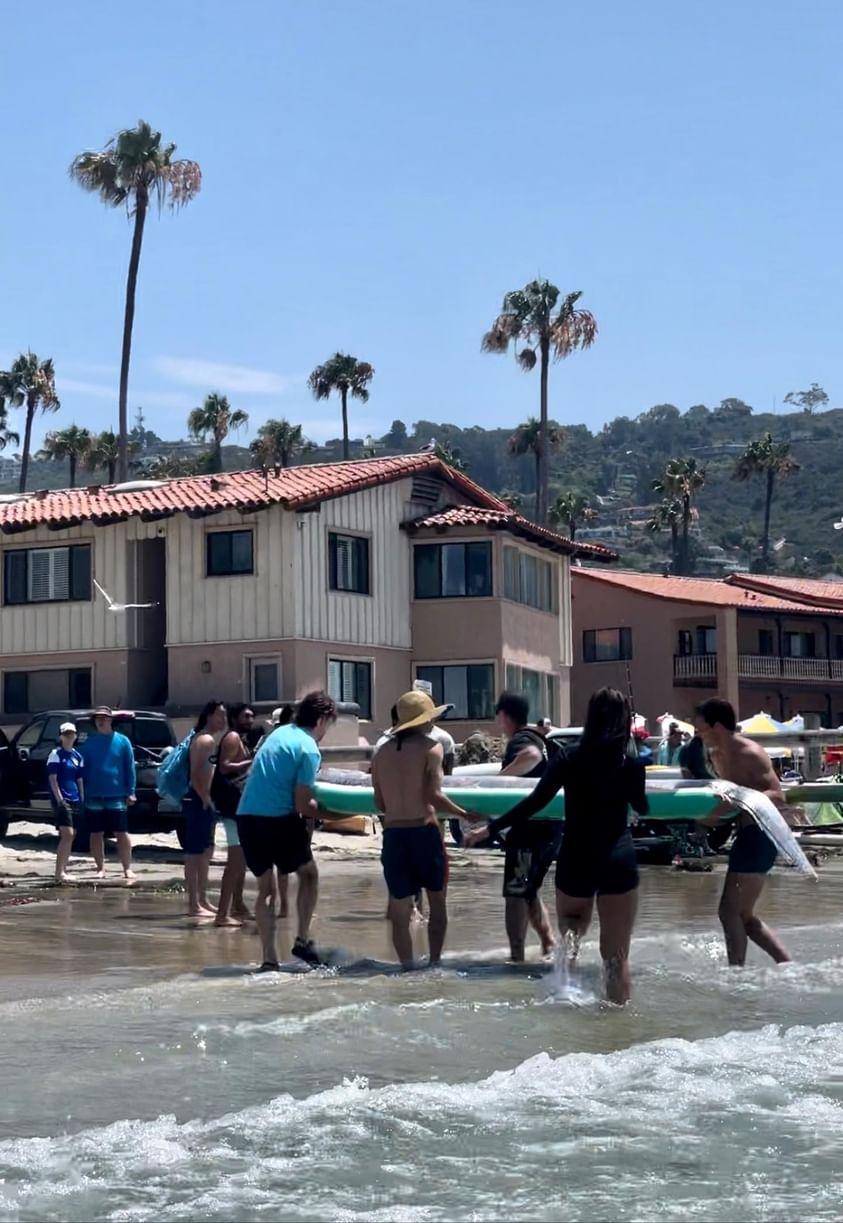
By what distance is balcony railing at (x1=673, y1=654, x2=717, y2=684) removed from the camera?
55.5 m

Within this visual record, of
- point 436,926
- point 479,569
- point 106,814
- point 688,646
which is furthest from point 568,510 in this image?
point 436,926

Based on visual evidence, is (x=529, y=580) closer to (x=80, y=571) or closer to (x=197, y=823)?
(x=80, y=571)

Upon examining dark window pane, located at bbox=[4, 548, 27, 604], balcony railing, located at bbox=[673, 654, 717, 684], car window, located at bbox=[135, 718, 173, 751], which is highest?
dark window pane, located at bbox=[4, 548, 27, 604]

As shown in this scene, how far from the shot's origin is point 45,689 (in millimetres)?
36062

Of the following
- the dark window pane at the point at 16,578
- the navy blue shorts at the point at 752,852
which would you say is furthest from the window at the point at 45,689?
the navy blue shorts at the point at 752,852

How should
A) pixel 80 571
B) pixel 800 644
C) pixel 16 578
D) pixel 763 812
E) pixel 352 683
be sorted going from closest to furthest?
pixel 763 812 → pixel 352 683 → pixel 80 571 → pixel 16 578 → pixel 800 644

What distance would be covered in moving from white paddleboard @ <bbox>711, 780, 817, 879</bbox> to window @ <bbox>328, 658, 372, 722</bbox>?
2462cm

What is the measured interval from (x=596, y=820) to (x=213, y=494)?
26.3 m

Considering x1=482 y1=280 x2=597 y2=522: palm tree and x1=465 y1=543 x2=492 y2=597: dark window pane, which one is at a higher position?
x1=482 y1=280 x2=597 y2=522: palm tree

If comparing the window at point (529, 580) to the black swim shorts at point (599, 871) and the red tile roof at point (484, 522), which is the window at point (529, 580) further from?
the black swim shorts at point (599, 871)

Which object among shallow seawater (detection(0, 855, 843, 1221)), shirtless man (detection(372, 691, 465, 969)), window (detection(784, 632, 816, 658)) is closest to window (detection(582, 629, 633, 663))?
window (detection(784, 632, 816, 658))

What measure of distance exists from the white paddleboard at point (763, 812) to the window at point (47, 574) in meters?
26.9

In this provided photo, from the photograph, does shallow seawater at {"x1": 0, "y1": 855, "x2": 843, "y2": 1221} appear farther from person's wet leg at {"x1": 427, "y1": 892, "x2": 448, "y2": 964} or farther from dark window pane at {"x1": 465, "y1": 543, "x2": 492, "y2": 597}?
dark window pane at {"x1": 465, "y1": 543, "x2": 492, "y2": 597}

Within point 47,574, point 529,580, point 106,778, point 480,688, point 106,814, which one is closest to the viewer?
point 106,778
